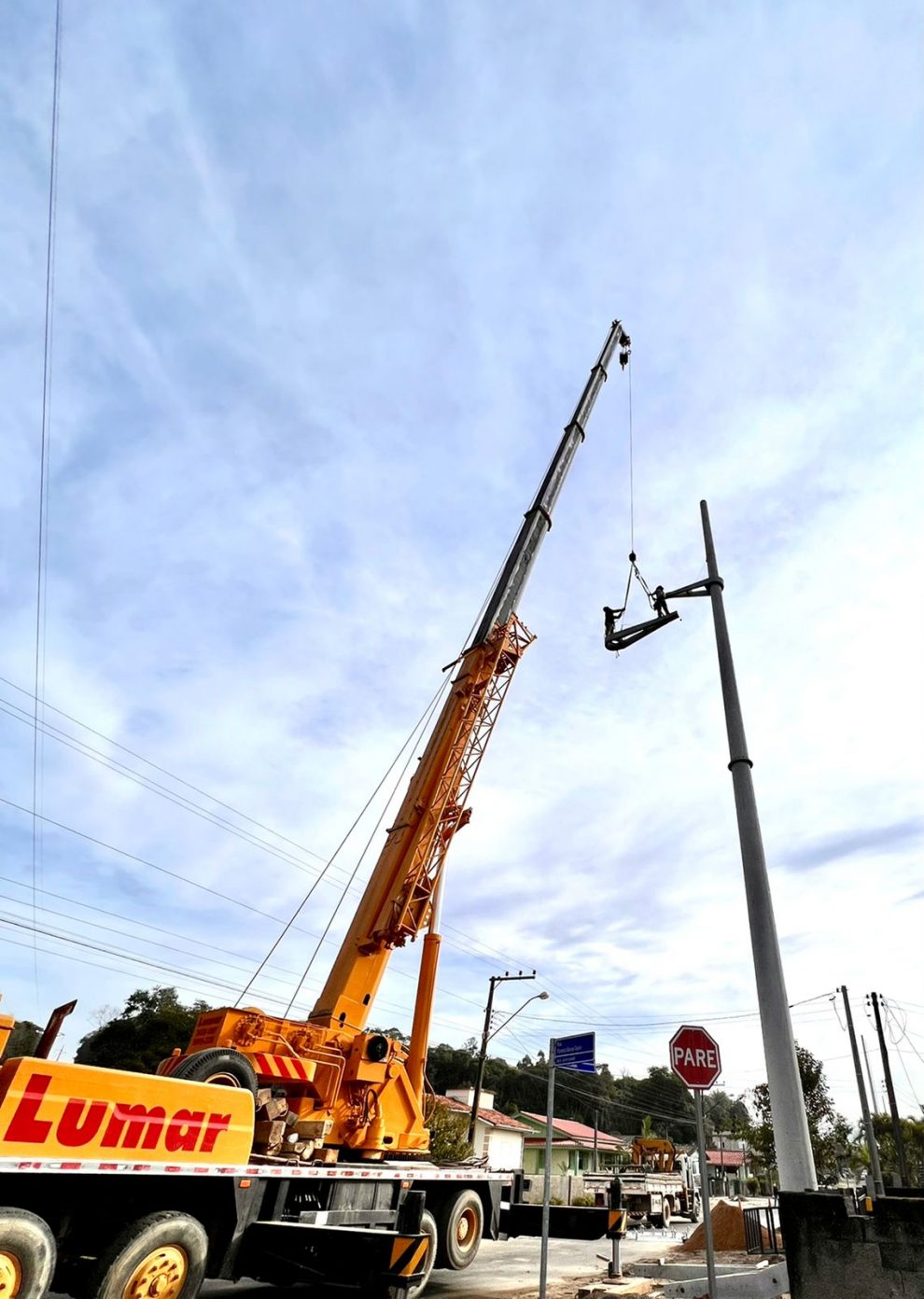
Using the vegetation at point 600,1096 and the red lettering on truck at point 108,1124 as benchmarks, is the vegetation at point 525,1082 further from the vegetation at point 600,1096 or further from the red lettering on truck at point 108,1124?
the red lettering on truck at point 108,1124

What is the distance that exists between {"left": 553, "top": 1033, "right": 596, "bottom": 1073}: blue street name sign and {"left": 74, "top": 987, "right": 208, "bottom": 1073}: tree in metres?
34.2

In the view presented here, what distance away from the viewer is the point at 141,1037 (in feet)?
133

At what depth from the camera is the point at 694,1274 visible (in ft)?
34.4

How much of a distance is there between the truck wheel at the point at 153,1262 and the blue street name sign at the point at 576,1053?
159 inches

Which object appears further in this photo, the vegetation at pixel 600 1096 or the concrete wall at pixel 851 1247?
the vegetation at pixel 600 1096

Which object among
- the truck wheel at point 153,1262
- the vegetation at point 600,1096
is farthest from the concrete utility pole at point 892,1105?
the vegetation at point 600,1096

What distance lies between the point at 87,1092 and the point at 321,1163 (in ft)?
13.1

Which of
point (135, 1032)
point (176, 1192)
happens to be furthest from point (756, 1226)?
point (135, 1032)

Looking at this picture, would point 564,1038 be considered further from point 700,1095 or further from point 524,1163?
point 524,1163

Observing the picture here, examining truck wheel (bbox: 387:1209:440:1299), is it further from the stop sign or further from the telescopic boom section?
the stop sign

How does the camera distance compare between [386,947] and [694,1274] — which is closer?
[694,1274]

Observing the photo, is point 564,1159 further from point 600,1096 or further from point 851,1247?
point 851,1247

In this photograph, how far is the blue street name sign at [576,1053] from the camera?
8.40 metres

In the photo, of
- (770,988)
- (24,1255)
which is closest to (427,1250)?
(24,1255)
